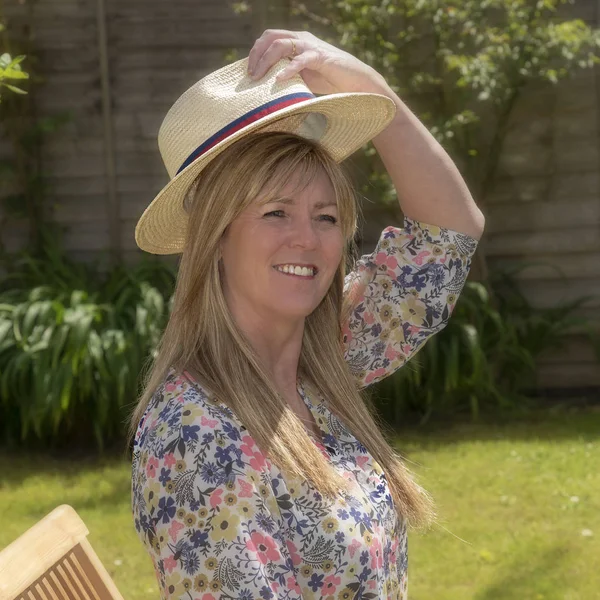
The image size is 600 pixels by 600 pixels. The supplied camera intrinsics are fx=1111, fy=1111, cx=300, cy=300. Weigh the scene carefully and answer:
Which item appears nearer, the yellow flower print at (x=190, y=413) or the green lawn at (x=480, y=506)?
the yellow flower print at (x=190, y=413)

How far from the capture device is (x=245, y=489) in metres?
1.58

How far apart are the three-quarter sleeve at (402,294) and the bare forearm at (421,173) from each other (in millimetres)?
29

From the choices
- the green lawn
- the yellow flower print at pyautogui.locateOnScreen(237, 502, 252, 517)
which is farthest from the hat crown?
the green lawn

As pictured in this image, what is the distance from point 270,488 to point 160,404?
0.70 ft

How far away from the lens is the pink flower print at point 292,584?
161cm

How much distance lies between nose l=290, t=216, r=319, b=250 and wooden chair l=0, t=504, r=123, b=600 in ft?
1.91

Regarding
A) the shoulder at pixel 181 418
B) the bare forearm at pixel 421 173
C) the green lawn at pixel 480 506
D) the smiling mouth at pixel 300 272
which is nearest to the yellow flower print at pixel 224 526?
the shoulder at pixel 181 418

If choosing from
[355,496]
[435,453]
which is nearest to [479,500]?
[435,453]

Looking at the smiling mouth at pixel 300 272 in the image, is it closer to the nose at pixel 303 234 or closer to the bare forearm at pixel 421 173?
the nose at pixel 303 234

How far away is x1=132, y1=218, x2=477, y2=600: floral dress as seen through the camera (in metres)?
1.54

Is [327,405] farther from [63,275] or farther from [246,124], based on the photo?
[63,275]

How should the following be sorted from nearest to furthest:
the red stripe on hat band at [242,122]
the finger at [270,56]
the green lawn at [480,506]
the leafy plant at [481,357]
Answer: the red stripe on hat band at [242,122], the finger at [270,56], the green lawn at [480,506], the leafy plant at [481,357]

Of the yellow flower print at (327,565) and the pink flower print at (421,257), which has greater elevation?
the pink flower print at (421,257)

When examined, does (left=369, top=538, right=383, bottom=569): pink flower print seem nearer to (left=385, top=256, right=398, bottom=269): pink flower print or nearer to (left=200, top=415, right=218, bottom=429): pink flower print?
(left=200, top=415, right=218, bottom=429): pink flower print
